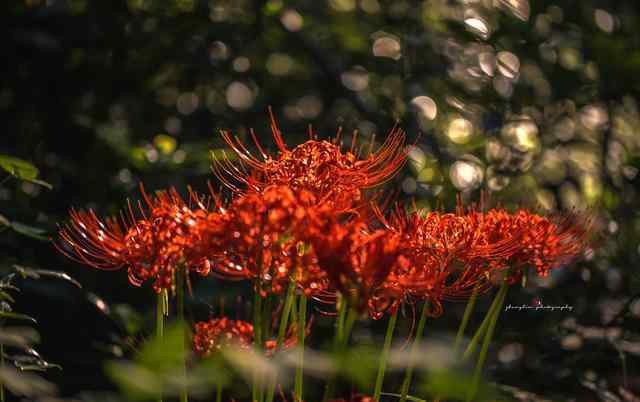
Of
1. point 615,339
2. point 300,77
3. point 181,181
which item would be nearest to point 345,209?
point 181,181

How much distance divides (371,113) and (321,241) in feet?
5.42

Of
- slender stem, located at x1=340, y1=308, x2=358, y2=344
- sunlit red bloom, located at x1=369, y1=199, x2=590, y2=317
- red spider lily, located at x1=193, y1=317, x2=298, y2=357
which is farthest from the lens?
red spider lily, located at x1=193, y1=317, x2=298, y2=357

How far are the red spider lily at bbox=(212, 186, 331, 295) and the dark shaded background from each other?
0.96 metres

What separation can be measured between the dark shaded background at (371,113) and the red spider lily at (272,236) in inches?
37.6

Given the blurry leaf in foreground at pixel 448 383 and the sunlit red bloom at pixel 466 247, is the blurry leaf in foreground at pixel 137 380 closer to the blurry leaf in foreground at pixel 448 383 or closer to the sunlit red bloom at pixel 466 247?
the blurry leaf in foreground at pixel 448 383

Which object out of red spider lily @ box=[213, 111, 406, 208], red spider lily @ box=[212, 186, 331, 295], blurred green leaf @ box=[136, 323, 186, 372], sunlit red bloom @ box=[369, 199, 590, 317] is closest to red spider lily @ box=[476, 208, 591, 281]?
sunlit red bloom @ box=[369, 199, 590, 317]

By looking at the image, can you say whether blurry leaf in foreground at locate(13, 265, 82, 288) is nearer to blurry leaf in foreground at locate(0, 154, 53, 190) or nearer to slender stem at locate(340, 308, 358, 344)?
blurry leaf in foreground at locate(0, 154, 53, 190)

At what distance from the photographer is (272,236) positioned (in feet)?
3.03

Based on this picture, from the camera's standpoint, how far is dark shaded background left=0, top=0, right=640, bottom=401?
2156 mm

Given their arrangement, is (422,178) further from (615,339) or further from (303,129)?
(615,339)

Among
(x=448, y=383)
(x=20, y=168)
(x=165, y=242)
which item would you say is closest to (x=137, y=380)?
(x=448, y=383)

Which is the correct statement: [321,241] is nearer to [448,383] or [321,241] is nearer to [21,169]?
[448,383]

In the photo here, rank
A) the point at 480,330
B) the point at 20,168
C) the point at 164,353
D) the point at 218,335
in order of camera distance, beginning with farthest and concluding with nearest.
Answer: the point at 20,168
the point at 218,335
the point at 480,330
the point at 164,353

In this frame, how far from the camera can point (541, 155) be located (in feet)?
8.88
